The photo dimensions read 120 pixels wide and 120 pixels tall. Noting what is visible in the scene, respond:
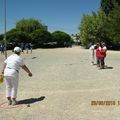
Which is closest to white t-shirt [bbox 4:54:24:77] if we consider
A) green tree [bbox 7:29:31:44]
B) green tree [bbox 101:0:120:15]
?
green tree [bbox 101:0:120:15]

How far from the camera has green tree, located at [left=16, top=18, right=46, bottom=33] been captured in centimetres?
11899

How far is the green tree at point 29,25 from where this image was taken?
390 feet

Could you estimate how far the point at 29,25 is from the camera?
11969cm

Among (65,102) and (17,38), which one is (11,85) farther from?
(17,38)

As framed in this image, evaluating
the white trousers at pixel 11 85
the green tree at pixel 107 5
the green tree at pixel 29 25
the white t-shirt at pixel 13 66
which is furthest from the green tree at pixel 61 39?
the white trousers at pixel 11 85

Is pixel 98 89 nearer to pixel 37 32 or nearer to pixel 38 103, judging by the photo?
pixel 38 103

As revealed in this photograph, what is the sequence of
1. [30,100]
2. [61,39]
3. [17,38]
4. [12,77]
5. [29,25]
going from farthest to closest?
1. [29,25]
2. [61,39]
3. [17,38]
4. [30,100]
5. [12,77]

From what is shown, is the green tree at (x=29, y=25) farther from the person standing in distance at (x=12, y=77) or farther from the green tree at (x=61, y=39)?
the person standing in distance at (x=12, y=77)

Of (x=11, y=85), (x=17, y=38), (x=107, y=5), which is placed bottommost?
(x=11, y=85)

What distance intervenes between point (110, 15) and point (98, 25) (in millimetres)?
7330

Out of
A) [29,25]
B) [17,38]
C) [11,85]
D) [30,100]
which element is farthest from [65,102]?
[29,25]

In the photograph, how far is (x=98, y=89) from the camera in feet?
46.1

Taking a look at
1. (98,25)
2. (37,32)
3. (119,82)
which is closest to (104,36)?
(98,25)

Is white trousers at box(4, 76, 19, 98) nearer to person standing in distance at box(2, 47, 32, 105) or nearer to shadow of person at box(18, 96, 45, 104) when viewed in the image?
person standing in distance at box(2, 47, 32, 105)
